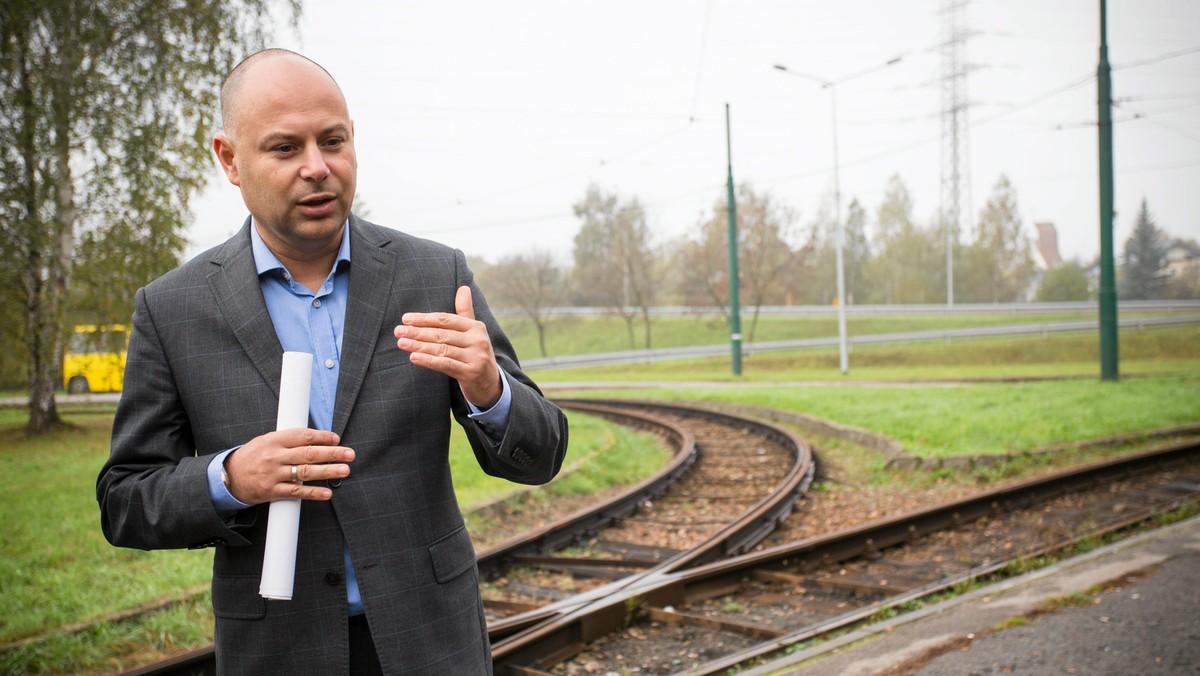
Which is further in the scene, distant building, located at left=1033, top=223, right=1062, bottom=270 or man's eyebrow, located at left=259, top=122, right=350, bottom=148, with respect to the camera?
distant building, located at left=1033, top=223, right=1062, bottom=270

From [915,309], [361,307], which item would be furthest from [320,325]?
[915,309]

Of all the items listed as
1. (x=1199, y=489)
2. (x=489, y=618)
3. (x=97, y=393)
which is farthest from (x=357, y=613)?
(x=97, y=393)

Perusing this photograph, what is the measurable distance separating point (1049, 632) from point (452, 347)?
13.3ft

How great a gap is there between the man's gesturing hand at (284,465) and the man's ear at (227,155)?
1.91 feet

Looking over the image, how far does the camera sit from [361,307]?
1709 millimetres

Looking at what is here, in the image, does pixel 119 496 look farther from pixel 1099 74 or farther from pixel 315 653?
Result: pixel 1099 74

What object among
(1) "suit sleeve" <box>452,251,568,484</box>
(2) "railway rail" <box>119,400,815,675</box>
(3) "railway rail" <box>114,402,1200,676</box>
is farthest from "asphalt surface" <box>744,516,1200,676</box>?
(1) "suit sleeve" <box>452,251,568,484</box>

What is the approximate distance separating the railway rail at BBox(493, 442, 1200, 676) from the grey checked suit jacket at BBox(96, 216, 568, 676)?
2578mm

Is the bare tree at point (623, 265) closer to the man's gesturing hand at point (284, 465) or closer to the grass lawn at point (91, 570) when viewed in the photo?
the grass lawn at point (91, 570)

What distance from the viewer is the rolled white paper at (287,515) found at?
1476mm

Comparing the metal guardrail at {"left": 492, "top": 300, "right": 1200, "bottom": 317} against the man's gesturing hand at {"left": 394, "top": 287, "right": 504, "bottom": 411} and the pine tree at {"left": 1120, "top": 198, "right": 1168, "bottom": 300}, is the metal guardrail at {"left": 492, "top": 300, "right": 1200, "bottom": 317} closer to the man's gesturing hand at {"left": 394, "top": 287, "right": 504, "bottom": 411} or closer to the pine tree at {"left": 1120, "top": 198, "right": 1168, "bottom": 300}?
the pine tree at {"left": 1120, "top": 198, "right": 1168, "bottom": 300}

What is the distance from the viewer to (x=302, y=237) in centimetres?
170

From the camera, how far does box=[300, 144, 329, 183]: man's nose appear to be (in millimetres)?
1638

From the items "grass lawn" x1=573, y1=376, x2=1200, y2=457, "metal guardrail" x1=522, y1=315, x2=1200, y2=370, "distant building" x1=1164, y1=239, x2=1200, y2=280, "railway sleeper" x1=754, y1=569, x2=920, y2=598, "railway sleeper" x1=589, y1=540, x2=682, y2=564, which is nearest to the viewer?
"railway sleeper" x1=754, y1=569, x2=920, y2=598
